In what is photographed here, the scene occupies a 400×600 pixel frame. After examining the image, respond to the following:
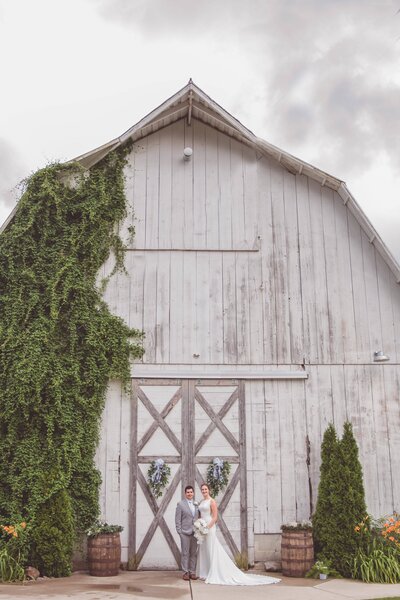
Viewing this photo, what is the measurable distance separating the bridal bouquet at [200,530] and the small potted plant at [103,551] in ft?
4.16

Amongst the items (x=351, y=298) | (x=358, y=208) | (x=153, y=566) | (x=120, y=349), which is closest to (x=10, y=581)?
(x=153, y=566)

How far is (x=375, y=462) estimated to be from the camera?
34.9 ft

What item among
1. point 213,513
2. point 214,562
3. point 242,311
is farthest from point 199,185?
point 214,562

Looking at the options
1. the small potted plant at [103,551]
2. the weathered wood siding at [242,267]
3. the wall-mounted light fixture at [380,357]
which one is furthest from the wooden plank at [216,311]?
the small potted plant at [103,551]

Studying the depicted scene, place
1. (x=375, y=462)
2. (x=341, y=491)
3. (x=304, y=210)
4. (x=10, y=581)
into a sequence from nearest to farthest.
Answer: (x=10, y=581) → (x=341, y=491) → (x=375, y=462) → (x=304, y=210)

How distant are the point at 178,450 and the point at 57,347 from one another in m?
2.67

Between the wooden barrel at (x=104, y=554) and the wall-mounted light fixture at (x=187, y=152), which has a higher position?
the wall-mounted light fixture at (x=187, y=152)

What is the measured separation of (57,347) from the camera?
34.6ft

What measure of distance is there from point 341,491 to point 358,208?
4.84 metres

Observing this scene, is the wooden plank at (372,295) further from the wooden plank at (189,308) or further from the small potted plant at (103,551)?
the small potted plant at (103,551)

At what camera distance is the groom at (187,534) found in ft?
30.8

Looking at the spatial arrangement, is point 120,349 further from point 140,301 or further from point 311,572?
point 311,572

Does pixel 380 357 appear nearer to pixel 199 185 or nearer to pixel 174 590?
pixel 199 185

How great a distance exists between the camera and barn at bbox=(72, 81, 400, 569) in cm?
1044
